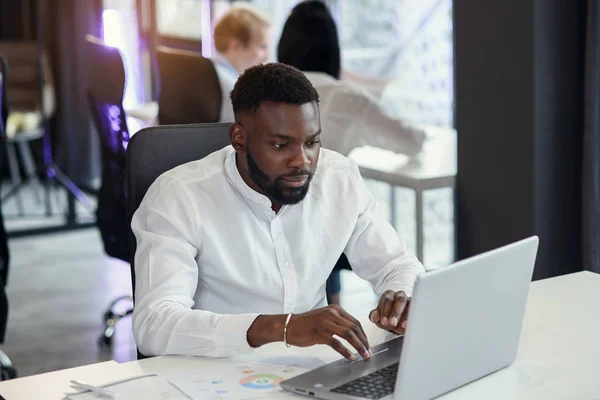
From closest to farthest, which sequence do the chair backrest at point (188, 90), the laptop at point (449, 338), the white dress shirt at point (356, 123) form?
the laptop at point (449, 338), the chair backrest at point (188, 90), the white dress shirt at point (356, 123)

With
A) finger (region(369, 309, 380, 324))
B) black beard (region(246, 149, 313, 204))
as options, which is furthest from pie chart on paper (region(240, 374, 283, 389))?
black beard (region(246, 149, 313, 204))

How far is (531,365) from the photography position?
137 cm

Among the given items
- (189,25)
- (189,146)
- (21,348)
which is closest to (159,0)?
(189,25)

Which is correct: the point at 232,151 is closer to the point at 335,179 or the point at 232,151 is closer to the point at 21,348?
the point at 335,179

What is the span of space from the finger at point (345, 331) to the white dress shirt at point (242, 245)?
0.22m

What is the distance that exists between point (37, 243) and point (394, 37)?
2.28m

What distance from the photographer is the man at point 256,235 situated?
1.47 m

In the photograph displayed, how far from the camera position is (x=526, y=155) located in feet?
8.85

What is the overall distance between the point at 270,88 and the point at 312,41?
1.69m

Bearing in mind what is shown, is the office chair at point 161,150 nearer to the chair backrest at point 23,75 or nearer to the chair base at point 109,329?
the chair base at point 109,329

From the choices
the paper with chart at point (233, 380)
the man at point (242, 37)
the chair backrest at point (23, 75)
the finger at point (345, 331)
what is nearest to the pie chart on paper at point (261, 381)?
the paper with chart at point (233, 380)

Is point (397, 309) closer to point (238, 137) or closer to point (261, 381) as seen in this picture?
point (261, 381)

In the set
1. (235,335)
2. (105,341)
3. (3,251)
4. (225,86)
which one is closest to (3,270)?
(3,251)

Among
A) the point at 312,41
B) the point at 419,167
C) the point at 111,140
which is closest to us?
the point at 419,167
